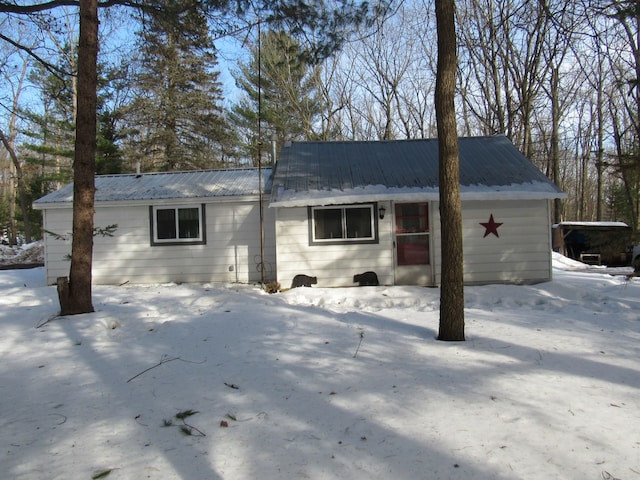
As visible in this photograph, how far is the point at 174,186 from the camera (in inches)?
444

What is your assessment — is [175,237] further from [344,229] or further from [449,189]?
[449,189]

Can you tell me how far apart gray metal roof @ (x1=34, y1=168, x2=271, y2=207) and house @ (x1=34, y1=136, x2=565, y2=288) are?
54 millimetres

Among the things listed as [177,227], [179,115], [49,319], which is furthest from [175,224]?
[179,115]

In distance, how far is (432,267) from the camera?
31.4 ft

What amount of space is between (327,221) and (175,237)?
13.6 ft

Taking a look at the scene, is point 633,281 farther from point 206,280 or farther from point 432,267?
point 206,280

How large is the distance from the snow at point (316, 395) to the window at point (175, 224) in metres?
4.29

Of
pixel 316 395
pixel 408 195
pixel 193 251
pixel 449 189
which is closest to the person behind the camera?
pixel 316 395

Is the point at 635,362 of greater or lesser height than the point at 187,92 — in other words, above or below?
below

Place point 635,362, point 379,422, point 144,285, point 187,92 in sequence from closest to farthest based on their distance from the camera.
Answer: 1. point 379,422
2. point 635,362
3. point 144,285
4. point 187,92

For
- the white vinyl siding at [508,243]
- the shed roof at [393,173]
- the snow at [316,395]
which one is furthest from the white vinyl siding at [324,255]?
the snow at [316,395]

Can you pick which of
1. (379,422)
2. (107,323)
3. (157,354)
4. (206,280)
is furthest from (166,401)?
(206,280)

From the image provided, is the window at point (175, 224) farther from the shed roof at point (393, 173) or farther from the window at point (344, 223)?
the window at point (344, 223)

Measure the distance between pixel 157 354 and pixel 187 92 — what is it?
20518 millimetres
